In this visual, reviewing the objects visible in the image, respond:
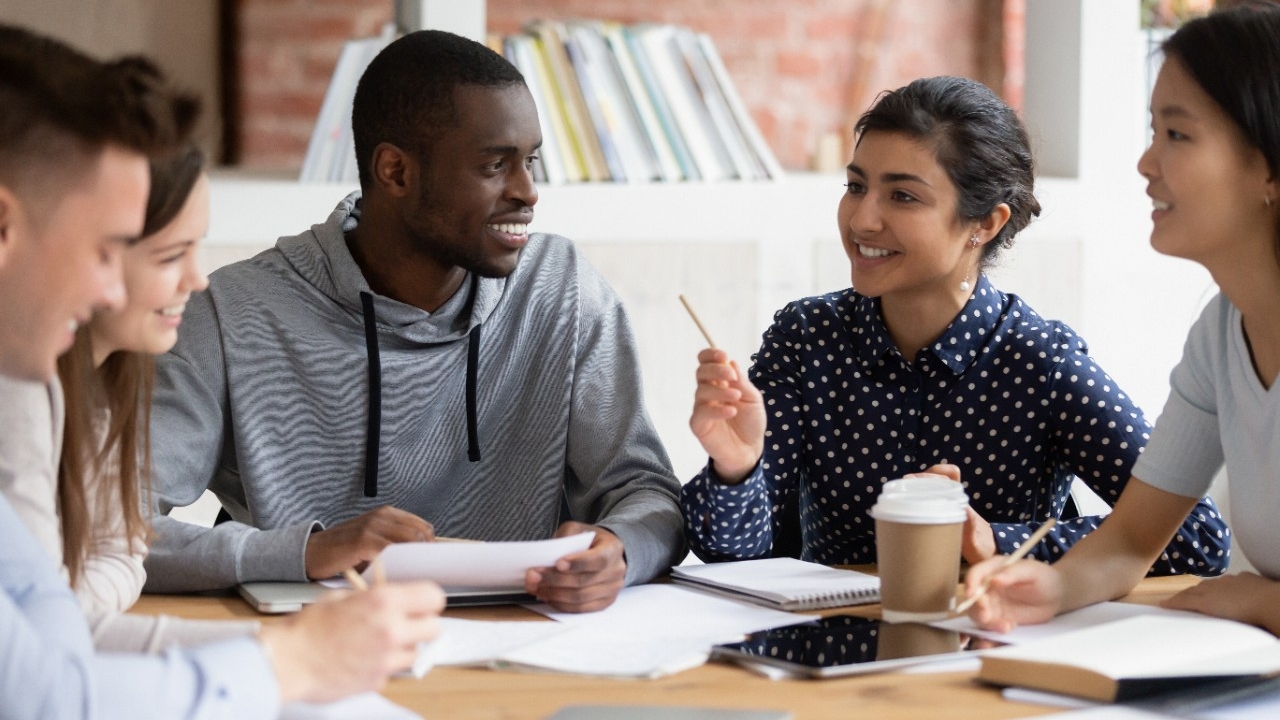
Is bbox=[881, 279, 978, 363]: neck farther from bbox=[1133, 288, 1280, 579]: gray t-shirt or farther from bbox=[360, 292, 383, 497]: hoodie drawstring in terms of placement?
bbox=[360, 292, 383, 497]: hoodie drawstring

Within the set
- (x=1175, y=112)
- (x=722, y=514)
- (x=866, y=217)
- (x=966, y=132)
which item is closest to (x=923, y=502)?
(x=722, y=514)

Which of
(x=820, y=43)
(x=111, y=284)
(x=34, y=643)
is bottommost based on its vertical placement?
(x=34, y=643)

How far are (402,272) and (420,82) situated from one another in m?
0.25

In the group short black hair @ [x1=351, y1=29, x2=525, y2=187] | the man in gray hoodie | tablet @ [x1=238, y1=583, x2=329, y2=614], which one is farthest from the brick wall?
tablet @ [x1=238, y1=583, x2=329, y2=614]

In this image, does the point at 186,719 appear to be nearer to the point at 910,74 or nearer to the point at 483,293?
the point at 483,293

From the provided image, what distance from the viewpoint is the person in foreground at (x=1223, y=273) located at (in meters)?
1.39

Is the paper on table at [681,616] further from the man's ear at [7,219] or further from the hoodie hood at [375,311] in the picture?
the man's ear at [7,219]

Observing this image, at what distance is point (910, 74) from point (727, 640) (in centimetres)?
266

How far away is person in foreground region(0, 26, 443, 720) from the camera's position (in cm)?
90

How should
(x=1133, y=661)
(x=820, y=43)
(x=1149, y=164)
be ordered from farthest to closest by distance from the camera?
(x=820, y=43), (x=1149, y=164), (x=1133, y=661)

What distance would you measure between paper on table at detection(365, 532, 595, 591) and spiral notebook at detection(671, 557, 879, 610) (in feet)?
0.58

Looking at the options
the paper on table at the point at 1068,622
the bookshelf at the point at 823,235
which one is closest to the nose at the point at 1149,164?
the paper on table at the point at 1068,622

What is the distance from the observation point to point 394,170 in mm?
1864

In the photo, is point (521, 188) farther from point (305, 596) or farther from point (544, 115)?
point (544, 115)
